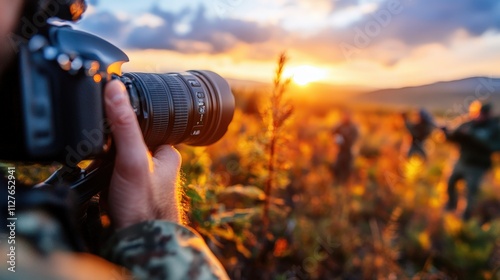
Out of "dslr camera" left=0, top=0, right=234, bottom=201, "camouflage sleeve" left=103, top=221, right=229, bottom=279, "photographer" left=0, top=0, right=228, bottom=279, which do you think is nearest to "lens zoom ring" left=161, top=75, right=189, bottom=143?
"photographer" left=0, top=0, right=228, bottom=279

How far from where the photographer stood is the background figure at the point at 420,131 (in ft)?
22.9

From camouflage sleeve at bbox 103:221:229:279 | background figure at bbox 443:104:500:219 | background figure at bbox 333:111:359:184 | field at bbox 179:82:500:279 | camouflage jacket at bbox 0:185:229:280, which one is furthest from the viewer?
background figure at bbox 333:111:359:184

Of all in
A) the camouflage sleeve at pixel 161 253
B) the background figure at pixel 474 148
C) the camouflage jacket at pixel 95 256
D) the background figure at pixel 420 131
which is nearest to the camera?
the camouflage jacket at pixel 95 256

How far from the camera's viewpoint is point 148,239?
95cm

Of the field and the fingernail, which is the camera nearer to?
the fingernail

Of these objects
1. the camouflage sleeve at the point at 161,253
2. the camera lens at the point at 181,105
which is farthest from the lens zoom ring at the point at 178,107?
the camouflage sleeve at the point at 161,253

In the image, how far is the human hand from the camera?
3.50ft

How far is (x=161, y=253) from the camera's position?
929 millimetres

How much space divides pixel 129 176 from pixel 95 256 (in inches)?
10.2

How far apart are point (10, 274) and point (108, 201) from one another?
17.6 inches

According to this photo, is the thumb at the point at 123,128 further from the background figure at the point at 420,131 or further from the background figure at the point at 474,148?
the background figure at the point at 420,131

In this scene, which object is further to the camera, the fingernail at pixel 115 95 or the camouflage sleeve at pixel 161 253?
the fingernail at pixel 115 95

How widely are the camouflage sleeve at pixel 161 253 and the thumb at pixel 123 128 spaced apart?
0.54 feet

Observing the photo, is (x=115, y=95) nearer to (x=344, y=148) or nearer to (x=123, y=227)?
(x=123, y=227)
